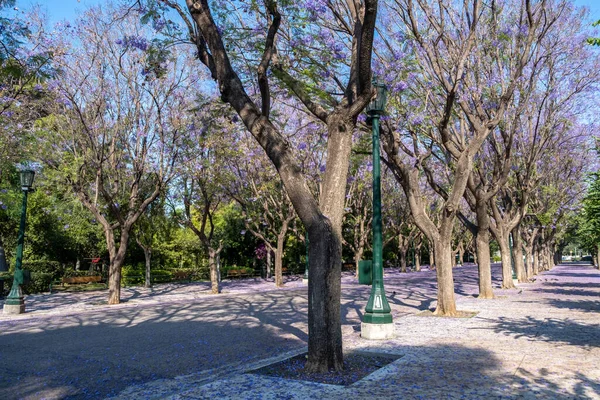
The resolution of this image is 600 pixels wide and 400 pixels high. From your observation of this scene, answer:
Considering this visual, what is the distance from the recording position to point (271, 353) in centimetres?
902

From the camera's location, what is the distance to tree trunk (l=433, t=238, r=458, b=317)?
13469 mm

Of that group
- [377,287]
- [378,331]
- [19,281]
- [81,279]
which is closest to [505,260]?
[377,287]

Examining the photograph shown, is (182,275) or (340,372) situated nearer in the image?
(340,372)

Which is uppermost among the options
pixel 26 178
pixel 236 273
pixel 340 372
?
pixel 26 178

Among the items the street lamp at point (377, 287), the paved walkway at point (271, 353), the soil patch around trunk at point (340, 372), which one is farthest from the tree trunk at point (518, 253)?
the soil patch around trunk at point (340, 372)

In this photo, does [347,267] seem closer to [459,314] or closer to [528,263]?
[528,263]

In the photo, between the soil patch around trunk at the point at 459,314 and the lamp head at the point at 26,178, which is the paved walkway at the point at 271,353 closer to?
the soil patch around trunk at the point at 459,314

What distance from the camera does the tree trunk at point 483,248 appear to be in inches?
663

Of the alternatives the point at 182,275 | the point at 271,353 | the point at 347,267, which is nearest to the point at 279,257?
the point at 182,275

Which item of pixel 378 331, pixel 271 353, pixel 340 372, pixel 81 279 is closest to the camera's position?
pixel 340 372

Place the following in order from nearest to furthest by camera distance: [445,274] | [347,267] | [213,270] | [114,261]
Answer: [445,274], [114,261], [213,270], [347,267]

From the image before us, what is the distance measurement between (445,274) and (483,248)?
481 cm

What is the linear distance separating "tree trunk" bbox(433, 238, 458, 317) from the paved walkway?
0.68m

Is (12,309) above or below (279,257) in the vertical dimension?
below
